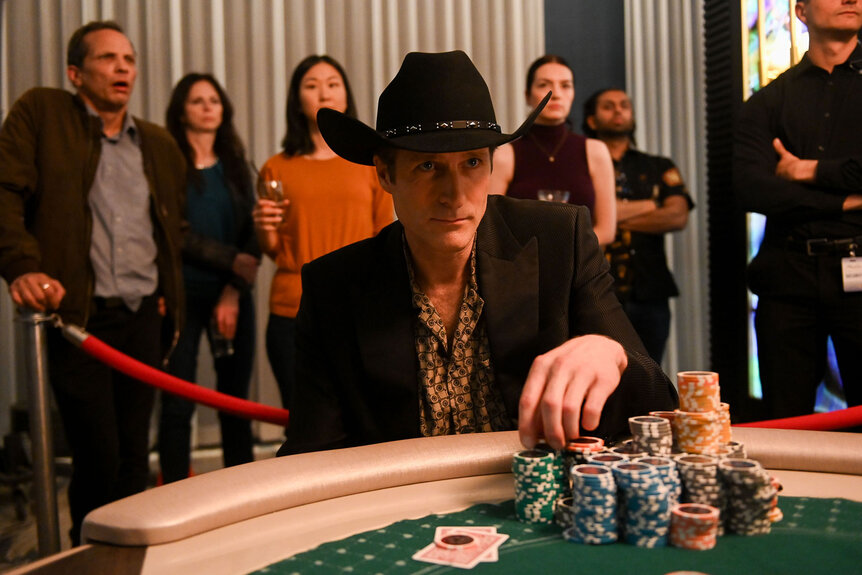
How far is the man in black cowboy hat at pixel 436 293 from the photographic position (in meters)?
1.64

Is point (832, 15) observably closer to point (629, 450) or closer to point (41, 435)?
point (629, 450)

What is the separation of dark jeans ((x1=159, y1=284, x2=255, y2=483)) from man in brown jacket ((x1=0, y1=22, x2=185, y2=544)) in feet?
1.22

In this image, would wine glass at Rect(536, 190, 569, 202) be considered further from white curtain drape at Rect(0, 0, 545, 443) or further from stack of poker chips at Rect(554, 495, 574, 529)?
white curtain drape at Rect(0, 0, 545, 443)

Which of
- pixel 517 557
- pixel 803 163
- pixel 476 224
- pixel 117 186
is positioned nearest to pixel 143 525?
pixel 517 557

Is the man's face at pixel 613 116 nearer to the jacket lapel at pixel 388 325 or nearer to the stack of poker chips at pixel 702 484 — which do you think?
the jacket lapel at pixel 388 325

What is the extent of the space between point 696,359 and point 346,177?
334 cm

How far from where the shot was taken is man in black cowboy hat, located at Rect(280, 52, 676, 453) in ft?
5.38

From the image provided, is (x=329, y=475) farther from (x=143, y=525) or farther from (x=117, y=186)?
(x=117, y=186)

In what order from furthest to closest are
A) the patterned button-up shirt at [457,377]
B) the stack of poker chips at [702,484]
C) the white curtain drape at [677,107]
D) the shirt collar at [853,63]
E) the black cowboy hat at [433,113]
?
the white curtain drape at [677,107] → the shirt collar at [853,63] → the patterned button-up shirt at [457,377] → the black cowboy hat at [433,113] → the stack of poker chips at [702,484]

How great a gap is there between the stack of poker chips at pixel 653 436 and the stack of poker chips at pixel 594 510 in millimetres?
151

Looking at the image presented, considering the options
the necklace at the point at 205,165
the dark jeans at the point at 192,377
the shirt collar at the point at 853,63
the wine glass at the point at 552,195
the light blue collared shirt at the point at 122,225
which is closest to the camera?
the shirt collar at the point at 853,63

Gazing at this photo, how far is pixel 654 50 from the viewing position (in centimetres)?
548

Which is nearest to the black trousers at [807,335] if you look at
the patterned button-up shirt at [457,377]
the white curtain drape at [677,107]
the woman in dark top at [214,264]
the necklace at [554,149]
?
the necklace at [554,149]

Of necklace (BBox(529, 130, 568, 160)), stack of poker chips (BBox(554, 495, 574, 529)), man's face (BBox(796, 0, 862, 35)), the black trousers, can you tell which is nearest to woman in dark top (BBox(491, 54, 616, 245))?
necklace (BBox(529, 130, 568, 160))
